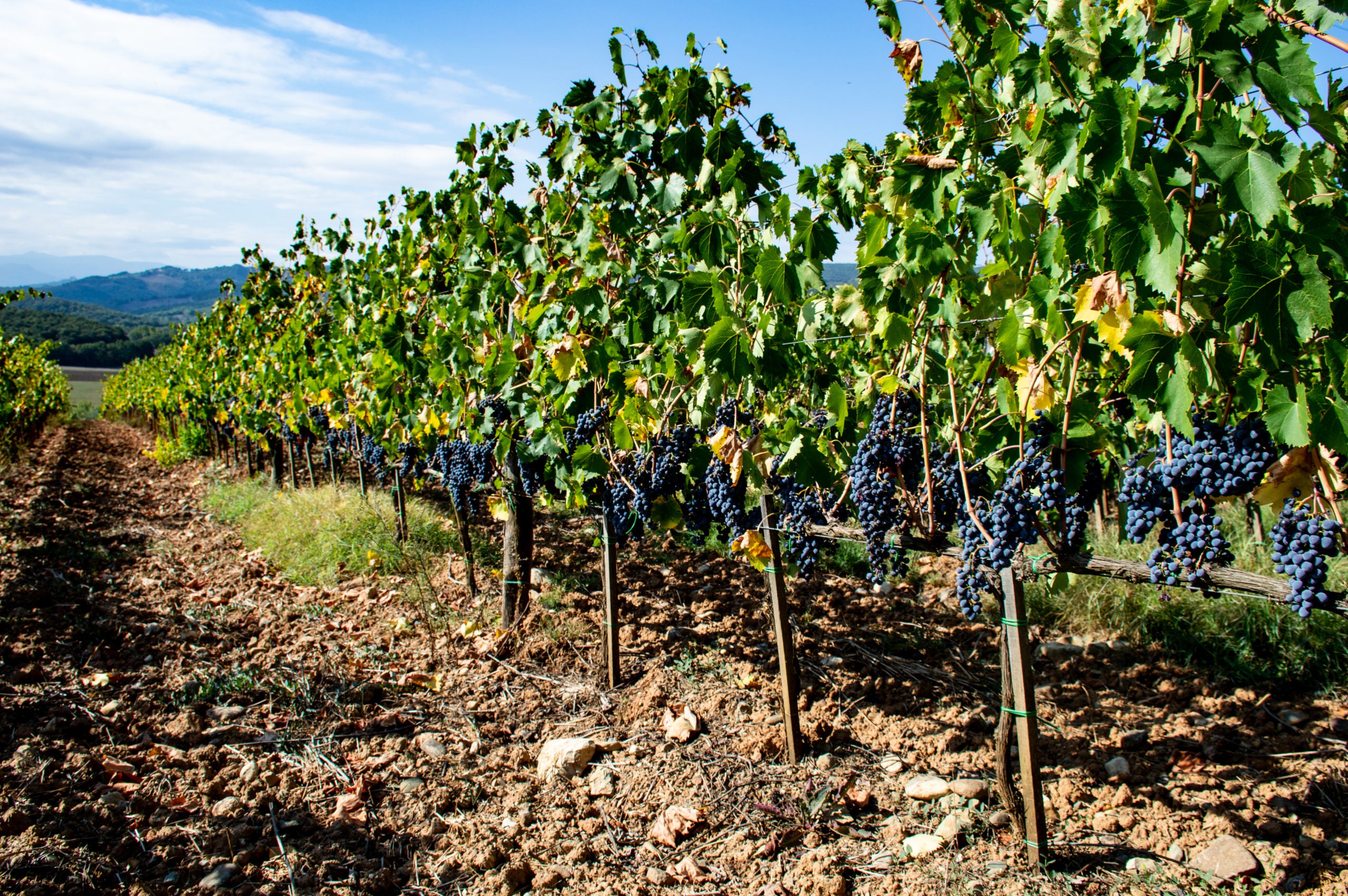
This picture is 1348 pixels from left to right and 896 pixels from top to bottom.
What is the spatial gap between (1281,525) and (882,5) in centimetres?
173

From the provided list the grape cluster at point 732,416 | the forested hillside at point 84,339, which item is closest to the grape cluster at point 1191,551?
the grape cluster at point 732,416

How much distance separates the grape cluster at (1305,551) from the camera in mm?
1720

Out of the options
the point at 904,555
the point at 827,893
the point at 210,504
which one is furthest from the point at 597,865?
the point at 210,504

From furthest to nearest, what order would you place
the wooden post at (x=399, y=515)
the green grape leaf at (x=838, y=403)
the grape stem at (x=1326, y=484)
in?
the wooden post at (x=399, y=515) → the green grape leaf at (x=838, y=403) → the grape stem at (x=1326, y=484)

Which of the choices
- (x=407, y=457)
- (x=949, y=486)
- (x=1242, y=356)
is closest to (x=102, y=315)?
(x=407, y=457)

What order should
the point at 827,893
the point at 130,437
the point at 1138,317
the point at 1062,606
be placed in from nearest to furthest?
the point at 1138,317 → the point at 827,893 → the point at 1062,606 → the point at 130,437

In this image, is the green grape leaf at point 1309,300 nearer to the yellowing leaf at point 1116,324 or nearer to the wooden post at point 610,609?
the yellowing leaf at point 1116,324

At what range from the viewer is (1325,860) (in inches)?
100

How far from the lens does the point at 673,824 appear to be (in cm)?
286

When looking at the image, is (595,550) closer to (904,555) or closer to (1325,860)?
(904,555)

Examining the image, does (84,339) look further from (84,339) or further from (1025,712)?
(1025,712)

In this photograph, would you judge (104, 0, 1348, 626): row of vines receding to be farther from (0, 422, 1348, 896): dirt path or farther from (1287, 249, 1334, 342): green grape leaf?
(0, 422, 1348, 896): dirt path

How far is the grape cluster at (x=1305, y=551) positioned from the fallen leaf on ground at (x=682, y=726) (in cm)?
237

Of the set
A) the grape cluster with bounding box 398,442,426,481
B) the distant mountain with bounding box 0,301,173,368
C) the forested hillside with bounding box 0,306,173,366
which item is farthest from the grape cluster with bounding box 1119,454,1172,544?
the forested hillside with bounding box 0,306,173,366
